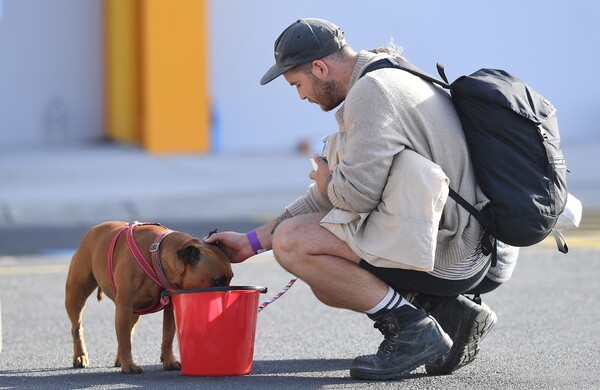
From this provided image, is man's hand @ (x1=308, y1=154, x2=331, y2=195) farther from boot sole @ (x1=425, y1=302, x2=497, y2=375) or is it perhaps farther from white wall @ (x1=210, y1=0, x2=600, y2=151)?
white wall @ (x1=210, y1=0, x2=600, y2=151)

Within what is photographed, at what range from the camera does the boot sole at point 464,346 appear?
4.93 metres

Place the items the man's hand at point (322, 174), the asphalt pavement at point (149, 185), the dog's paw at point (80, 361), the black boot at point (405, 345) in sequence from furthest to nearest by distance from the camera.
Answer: the asphalt pavement at point (149, 185) < the dog's paw at point (80, 361) < the man's hand at point (322, 174) < the black boot at point (405, 345)

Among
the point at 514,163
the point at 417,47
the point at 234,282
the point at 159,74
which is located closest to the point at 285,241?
the point at 514,163

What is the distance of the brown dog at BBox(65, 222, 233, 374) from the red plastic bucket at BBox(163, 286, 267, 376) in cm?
17

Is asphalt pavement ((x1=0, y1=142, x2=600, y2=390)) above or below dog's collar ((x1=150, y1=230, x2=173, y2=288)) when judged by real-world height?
below

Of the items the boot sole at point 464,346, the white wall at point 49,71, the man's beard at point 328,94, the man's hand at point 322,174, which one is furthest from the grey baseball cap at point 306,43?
the white wall at point 49,71

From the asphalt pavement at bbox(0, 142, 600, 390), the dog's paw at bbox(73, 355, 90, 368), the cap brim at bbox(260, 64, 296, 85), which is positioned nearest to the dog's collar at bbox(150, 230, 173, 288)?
the asphalt pavement at bbox(0, 142, 600, 390)

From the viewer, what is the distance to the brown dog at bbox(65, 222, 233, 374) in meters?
4.86

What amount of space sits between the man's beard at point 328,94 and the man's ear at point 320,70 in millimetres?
29

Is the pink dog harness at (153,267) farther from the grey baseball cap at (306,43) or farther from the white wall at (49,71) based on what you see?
the white wall at (49,71)

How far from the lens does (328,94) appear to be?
16.0ft

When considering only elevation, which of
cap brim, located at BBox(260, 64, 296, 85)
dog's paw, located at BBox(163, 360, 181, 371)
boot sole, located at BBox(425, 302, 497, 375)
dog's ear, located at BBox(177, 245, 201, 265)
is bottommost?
dog's paw, located at BBox(163, 360, 181, 371)

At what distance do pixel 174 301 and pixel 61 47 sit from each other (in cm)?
1001

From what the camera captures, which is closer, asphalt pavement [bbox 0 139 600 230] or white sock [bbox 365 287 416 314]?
white sock [bbox 365 287 416 314]
